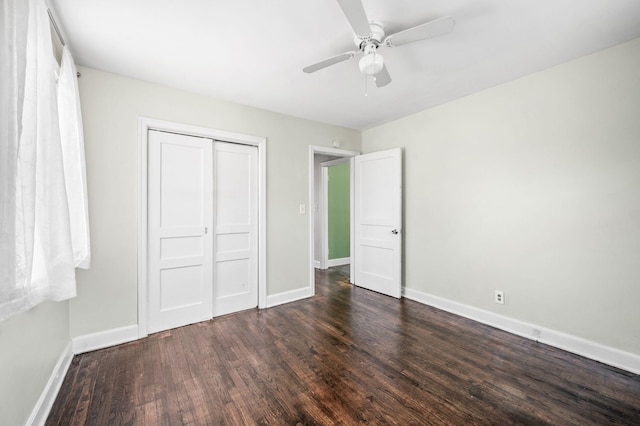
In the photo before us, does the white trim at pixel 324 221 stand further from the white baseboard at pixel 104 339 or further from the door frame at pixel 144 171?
the white baseboard at pixel 104 339

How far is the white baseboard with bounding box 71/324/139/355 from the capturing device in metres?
2.29

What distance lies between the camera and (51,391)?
1.72m

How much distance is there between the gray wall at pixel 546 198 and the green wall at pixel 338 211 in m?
2.39

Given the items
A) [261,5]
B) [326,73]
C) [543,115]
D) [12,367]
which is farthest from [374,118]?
[12,367]

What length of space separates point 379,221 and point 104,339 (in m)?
3.34

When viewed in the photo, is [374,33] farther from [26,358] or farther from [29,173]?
[26,358]

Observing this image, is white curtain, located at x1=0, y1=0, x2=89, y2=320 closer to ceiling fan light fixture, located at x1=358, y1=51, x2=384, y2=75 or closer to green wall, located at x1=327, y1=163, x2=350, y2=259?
ceiling fan light fixture, located at x1=358, y1=51, x2=384, y2=75

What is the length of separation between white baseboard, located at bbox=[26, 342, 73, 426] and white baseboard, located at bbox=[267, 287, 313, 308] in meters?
1.84

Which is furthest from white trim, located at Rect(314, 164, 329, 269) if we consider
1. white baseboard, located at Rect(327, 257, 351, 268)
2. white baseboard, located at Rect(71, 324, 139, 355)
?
white baseboard, located at Rect(71, 324, 139, 355)

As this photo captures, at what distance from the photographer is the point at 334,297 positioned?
3691 mm

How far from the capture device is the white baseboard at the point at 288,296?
336cm

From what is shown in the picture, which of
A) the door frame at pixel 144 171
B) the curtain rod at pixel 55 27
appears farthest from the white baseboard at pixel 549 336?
the curtain rod at pixel 55 27

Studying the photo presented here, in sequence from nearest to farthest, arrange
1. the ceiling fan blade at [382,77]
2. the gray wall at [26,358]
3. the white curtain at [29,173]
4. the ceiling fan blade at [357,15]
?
the white curtain at [29,173]
the gray wall at [26,358]
the ceiling fan blade at [357,15]
the ceiling fan blade at [382,77]

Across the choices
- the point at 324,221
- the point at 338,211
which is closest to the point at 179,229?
the point at 324,221
